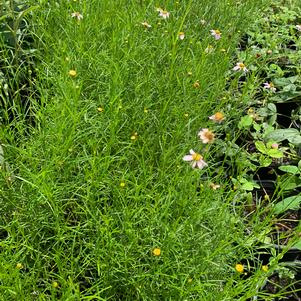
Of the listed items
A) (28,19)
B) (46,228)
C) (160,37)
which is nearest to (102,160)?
(46,228)

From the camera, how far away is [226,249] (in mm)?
999

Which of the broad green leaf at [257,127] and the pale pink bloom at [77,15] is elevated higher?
the pale pink bloom at [77,15]

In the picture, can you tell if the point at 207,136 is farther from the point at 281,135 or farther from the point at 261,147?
the point at 281,135

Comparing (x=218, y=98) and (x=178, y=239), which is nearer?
(x=178, y=239)

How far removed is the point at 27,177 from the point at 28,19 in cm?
76

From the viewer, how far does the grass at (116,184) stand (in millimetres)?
944

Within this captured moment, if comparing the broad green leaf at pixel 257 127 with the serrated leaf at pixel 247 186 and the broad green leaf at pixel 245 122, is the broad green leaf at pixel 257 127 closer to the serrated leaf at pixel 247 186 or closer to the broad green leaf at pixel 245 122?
the broad green leaf at pixel 245 122

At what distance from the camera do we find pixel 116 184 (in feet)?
3.64

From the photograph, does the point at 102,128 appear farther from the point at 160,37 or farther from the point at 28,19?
the point at 28,19

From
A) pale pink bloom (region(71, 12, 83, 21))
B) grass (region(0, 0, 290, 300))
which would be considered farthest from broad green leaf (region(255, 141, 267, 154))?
pale pink bloom (region(71, 12, 83, 21))

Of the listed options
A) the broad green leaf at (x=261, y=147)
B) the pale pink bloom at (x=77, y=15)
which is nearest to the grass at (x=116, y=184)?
the pale pink bloom at (x=77, y=15)

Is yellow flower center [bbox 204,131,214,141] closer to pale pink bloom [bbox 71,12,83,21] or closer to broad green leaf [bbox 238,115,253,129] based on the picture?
broad green leaf [bbox 238,115,253,129]

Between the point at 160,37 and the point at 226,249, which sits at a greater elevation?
the point at 160,37

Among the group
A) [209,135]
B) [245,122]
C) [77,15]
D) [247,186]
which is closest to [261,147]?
[245,122]
